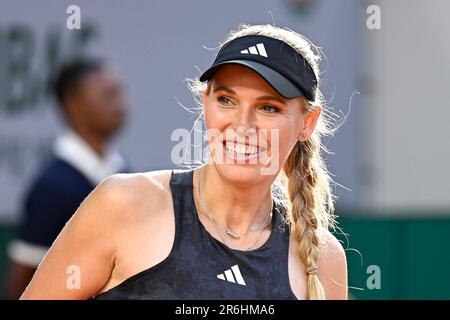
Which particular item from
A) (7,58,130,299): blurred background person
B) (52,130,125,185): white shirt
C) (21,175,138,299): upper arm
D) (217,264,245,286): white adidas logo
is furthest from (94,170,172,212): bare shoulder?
(52,130,125,185): white shirt

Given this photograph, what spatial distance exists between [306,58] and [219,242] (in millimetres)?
532

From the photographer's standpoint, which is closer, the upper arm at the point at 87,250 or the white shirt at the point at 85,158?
the upper arm at the point at 87,250

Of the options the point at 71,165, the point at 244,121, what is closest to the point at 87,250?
the point at 244,121

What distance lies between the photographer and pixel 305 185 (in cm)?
275

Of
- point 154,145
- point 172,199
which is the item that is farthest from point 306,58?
point 154,145

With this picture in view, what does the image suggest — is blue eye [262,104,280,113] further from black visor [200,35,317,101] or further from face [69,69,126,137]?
face [69,69,126,137]

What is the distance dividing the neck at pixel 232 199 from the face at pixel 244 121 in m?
0.05

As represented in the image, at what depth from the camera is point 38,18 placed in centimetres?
591

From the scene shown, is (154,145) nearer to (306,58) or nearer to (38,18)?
(38,18)

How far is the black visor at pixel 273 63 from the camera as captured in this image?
238 cm

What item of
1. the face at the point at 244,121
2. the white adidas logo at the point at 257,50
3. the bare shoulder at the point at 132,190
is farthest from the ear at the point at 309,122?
the bare shoulder at the point at 132,190

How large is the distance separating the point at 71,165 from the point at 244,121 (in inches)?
86.8

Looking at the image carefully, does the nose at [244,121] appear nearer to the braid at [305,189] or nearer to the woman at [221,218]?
the woman at [221,218]

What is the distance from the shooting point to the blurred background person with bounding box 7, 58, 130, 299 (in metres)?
4.25
